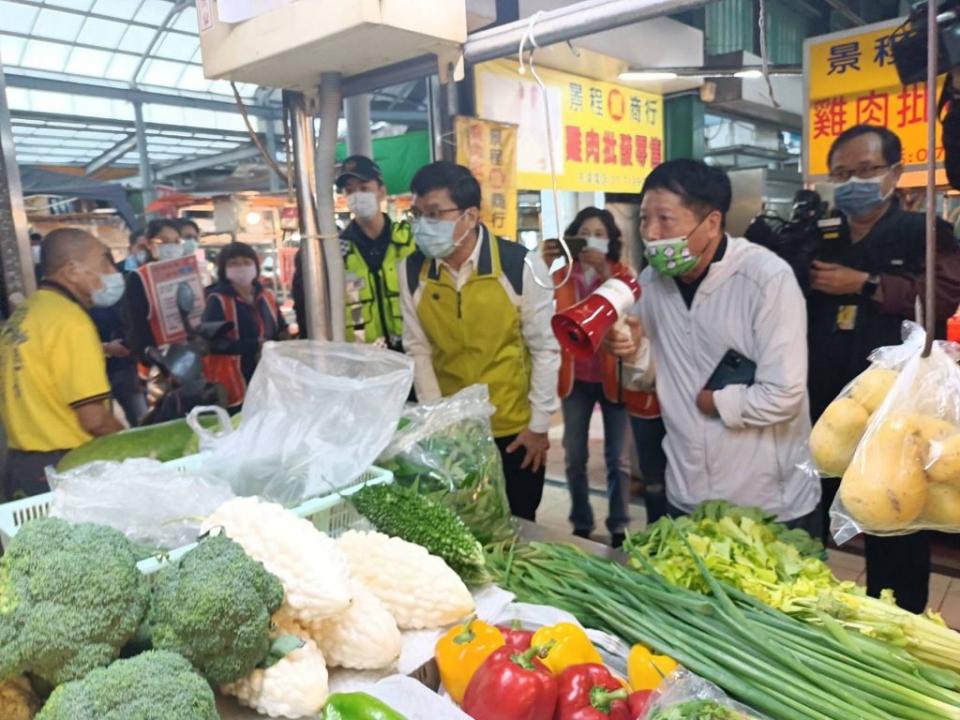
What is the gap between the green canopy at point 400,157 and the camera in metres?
4.66

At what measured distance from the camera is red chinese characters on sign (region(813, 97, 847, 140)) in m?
4.59

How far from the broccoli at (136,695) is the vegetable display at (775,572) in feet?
3.16

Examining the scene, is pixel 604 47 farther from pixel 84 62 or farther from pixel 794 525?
pixel 794 525

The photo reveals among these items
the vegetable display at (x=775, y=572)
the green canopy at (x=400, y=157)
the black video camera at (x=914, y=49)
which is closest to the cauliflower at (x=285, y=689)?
the vegetable display at (x=775, y=572)

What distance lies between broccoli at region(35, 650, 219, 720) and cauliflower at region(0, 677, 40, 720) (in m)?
0.08

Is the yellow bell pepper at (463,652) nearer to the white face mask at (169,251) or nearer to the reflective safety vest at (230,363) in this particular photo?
the reflective safety vest at (230,363)

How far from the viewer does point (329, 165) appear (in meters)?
1.86

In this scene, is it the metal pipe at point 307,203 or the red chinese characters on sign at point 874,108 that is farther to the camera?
the red chinese characters on sign at point 874,108

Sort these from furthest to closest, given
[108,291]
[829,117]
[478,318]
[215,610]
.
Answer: [829,117]
[478,318]
[108,291]
[215,610]

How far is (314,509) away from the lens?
1.49 meters

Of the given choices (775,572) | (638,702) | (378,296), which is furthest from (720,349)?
(378,296)

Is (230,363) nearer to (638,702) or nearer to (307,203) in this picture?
(307,203)

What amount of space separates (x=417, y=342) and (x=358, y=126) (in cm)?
224

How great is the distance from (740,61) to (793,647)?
529cm
